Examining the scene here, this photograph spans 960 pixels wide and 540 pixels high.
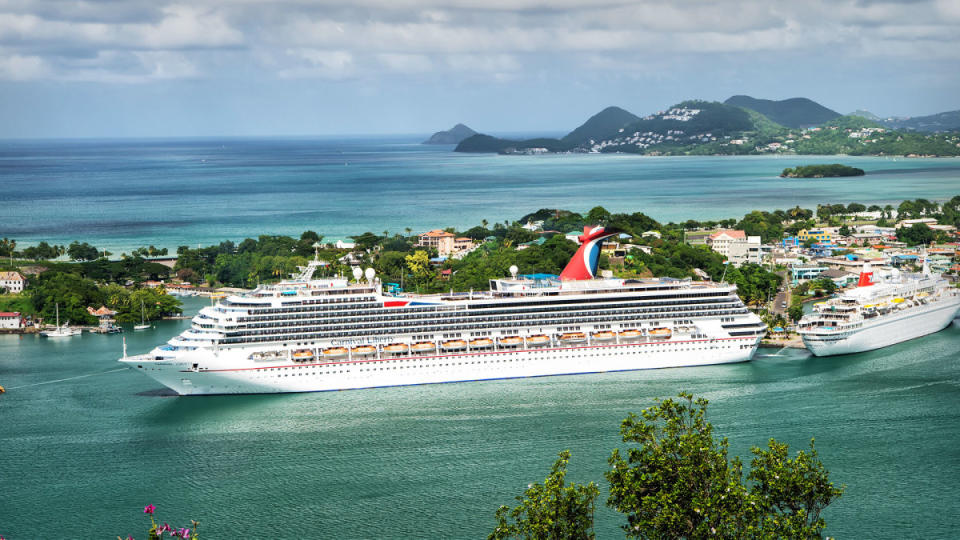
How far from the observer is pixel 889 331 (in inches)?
1355

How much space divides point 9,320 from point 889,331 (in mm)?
33796

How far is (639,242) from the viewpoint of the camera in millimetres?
55188

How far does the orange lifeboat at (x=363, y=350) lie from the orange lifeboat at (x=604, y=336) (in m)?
6.86

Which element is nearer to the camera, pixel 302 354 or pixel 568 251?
pixel 302 354

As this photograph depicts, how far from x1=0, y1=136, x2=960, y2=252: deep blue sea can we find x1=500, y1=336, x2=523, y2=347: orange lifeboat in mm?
38927

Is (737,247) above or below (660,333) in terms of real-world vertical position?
above

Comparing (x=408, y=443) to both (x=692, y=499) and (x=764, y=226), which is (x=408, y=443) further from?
(x=764, y=226)

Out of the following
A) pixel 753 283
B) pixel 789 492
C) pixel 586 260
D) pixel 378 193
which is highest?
pixel 378 193

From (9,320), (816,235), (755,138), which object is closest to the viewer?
(9,320)

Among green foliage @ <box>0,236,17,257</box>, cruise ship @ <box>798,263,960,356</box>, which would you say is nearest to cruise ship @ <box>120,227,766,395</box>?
cruise ship @ <box>798,263,960,356</box>

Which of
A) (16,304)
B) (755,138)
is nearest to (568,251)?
(16,304)

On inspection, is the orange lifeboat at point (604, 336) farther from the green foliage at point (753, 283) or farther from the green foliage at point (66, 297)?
the green foliage at point (66, 297)

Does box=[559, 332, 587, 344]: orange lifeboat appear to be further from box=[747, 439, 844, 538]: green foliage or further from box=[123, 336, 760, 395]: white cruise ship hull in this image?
box=[747, 439, 844, 538]: green foliage

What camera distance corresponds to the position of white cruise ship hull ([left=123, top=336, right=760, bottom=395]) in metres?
28.2
